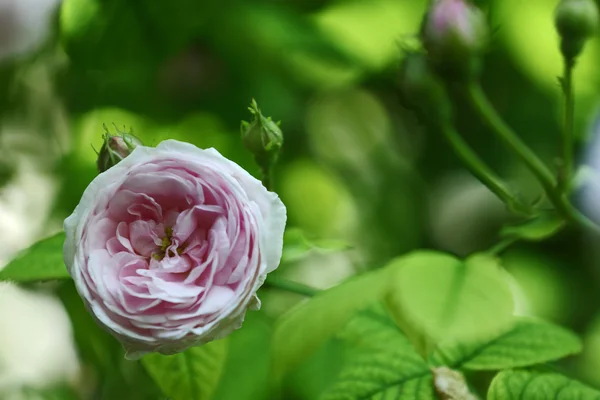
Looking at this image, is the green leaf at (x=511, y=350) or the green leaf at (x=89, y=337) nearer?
the green leaf at (x=511, y=350)

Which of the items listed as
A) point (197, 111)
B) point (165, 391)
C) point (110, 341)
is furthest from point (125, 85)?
point (165, 391)

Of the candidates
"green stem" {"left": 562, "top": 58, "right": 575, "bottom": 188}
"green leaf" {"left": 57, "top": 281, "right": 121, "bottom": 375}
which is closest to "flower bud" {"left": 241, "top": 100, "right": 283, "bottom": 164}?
"green stem" {"left": 562, "top": 58, "right": 575, "bottom": 188}

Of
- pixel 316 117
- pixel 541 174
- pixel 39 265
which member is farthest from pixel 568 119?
pixel 316 117

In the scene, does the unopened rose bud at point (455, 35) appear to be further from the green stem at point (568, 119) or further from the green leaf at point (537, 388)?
the green leaf at point (537, 388)

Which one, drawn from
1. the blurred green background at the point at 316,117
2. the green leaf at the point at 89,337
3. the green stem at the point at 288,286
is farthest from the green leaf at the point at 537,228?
the green leaf at the point at 89,337

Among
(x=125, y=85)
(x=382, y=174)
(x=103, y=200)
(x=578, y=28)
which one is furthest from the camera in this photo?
(x=382, y=174)

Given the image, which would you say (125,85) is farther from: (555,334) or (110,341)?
(555,334)

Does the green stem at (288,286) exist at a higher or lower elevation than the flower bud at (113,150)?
lower
